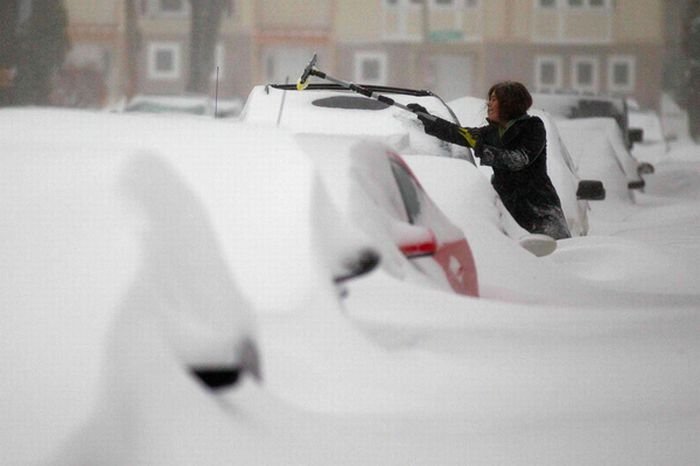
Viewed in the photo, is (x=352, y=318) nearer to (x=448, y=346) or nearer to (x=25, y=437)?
(x=448, y=346)

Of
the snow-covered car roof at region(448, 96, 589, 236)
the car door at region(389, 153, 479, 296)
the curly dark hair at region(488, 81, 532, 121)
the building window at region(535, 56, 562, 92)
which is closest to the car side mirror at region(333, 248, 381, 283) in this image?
the car door at region(389, 153, 479, 296)

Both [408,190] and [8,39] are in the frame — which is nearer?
[408,190]

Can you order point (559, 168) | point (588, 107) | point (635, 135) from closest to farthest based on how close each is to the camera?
1. point (559, 168)
2. point (588, 107)
3. point (635, 135)

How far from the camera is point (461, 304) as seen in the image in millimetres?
3670

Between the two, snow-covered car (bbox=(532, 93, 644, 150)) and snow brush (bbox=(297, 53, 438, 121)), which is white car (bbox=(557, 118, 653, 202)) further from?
snow brush (bbox=(297, 53, 438, 121))

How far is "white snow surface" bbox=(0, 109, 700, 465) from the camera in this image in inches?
116

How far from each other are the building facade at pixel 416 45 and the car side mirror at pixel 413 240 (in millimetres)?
58254

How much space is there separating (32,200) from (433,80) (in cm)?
5977

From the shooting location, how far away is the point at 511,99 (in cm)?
895

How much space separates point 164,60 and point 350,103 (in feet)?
183

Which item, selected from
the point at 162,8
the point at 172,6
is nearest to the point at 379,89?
the point at 162,8

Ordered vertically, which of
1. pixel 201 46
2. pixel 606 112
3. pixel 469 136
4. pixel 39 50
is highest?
pixel 201 46

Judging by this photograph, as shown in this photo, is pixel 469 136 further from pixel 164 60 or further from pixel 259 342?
pixel 164 60

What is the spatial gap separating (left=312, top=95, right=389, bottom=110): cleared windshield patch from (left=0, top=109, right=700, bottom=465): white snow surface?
6.26 metres
